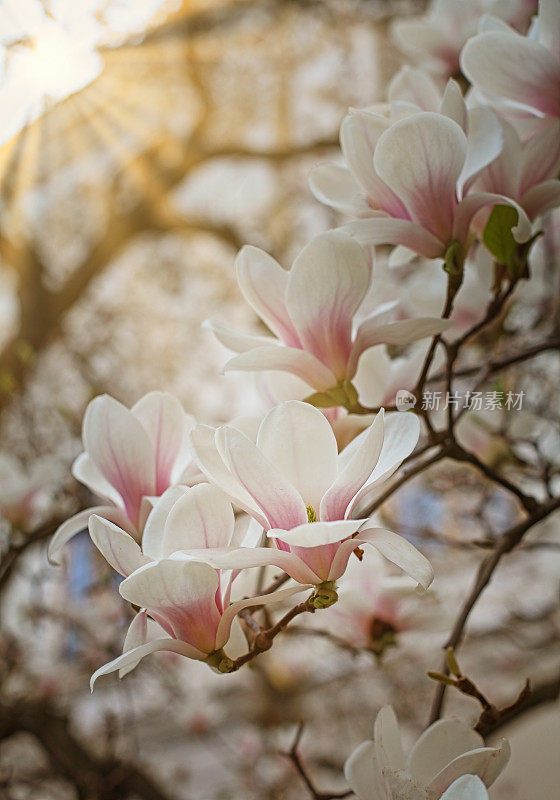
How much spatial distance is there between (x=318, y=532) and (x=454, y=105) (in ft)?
0.64

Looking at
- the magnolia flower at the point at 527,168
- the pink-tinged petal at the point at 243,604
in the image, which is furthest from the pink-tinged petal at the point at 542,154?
the pink-tinged petal at the point at 243,604

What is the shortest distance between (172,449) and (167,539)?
0.30 feet

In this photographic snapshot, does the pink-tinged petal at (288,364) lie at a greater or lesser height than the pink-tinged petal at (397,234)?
lesser

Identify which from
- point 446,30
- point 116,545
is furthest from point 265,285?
Result: point 446,30

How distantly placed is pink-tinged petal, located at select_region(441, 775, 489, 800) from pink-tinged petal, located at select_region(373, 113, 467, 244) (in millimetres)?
214

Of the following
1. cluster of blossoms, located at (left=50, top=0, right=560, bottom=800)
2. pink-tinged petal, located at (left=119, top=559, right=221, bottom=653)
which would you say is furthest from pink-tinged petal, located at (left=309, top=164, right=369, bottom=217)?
pink-tinged petal, located at (left=119, top=559, right=221, bottom=653)

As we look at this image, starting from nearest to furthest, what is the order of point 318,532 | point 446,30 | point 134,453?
1. point 318,532
2. point 134,453
3. point 446,30

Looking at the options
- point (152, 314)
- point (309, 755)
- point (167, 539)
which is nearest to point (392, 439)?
point (167, 539)

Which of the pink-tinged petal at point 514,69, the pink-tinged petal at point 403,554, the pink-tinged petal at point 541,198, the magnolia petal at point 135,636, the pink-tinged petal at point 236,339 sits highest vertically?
the pink-tinged petal at point 514,69

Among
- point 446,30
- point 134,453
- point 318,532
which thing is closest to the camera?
point 318,532

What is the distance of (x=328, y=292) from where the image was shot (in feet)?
0.96

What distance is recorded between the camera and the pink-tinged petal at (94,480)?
325mm

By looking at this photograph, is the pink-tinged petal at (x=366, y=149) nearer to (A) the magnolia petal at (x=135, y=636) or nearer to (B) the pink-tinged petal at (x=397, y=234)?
(B) the pink-tinged petal at (x=397, y=234)

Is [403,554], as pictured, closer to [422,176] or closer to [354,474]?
[354,474]
